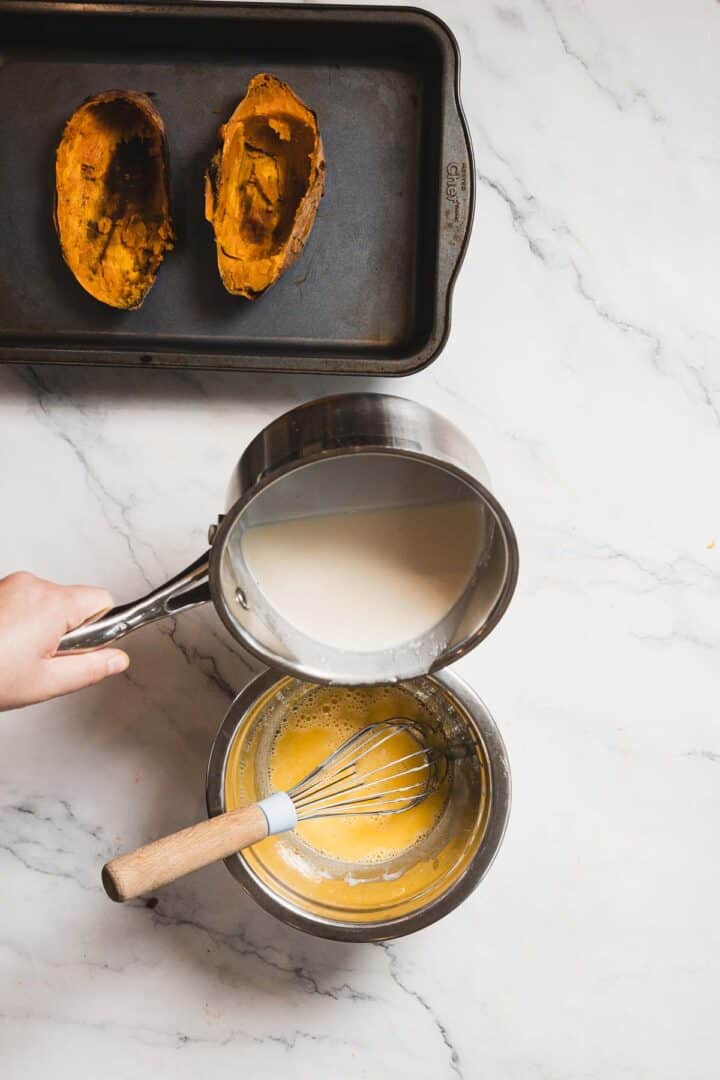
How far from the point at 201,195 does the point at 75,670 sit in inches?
15.8

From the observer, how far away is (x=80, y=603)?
0.67m

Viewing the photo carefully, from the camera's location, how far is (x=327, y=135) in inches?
31.4

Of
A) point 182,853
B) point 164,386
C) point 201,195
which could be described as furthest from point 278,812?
point 201,195

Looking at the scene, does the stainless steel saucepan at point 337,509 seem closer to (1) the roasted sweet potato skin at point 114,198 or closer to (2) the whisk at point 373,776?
(2) the whisk at point 373,776

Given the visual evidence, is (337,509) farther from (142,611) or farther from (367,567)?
(142,611)

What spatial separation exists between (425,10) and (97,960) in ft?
2.78

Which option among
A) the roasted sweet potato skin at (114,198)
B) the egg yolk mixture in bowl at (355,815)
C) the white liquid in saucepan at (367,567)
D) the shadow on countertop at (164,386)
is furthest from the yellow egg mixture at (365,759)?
the roasted sweet potato skin at (114,198)

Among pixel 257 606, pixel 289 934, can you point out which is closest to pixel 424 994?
pixel 289 934

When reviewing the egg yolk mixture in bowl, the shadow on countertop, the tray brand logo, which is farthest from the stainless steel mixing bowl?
the tray brand logo

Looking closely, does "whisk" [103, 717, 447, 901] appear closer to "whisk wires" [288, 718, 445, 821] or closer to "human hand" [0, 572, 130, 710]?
"whisk wires" [288, 718, 445, 821]

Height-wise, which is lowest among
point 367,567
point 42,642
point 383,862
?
point 383,862

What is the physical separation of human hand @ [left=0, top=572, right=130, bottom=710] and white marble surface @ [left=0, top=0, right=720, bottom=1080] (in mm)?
142

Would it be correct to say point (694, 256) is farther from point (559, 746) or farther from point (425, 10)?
point (559, 746)

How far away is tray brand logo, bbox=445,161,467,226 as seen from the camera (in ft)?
2.49
